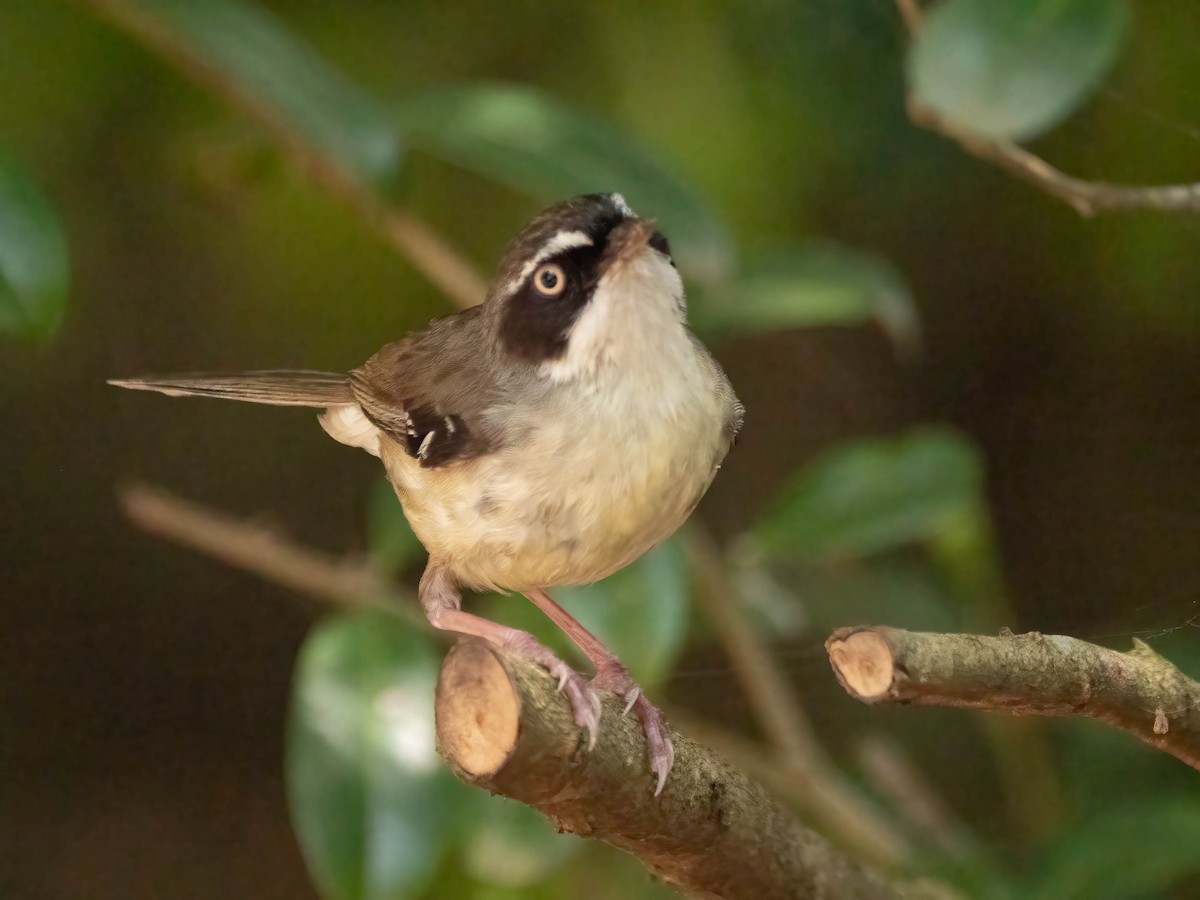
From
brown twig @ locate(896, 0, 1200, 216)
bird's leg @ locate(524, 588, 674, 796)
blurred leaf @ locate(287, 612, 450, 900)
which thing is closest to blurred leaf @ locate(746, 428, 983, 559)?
brown twig @ locate(896, 0, 1200, 216)

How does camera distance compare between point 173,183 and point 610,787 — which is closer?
point 610,787

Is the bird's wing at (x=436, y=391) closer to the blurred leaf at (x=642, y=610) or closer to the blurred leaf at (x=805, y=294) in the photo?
the blurred leaf at (x=642, y=610)

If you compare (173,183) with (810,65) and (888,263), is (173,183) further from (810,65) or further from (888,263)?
(888,263)

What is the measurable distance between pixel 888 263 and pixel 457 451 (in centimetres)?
207

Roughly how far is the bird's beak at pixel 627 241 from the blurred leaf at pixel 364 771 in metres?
1.30

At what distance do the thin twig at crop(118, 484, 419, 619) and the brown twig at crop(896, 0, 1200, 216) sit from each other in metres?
1.47

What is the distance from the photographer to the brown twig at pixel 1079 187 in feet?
5.83

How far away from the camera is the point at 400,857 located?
2531mm

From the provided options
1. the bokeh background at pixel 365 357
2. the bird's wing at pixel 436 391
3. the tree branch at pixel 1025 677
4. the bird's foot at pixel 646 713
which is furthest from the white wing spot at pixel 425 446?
the bokeh background at pixel 365 357

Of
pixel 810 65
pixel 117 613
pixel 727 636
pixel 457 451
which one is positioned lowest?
pixel 457 451

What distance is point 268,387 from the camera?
197cm

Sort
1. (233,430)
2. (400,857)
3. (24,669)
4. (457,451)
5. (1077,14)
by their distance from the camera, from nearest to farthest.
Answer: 1. (457,451)
2. (1077,14)
3. (400,857)
4. (24,669)
5. (233,430)

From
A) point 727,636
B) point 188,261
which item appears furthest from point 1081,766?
point 188,261

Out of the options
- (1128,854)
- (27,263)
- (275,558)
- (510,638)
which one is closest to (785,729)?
(1128,854)
